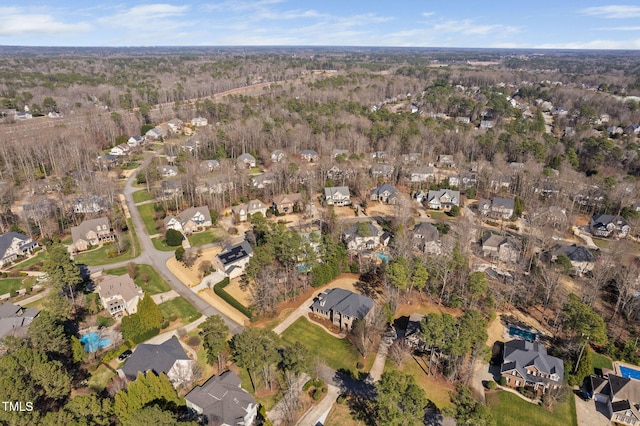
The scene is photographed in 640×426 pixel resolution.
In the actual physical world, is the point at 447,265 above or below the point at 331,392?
above

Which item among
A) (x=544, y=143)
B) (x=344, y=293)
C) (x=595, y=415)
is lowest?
(x=595, y=415)

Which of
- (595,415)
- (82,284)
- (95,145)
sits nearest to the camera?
(595,415)

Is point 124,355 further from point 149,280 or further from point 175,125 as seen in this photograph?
point 175,125

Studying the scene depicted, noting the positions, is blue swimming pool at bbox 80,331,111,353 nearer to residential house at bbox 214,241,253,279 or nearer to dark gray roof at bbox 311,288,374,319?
residential house at bbox 214,241,253,279

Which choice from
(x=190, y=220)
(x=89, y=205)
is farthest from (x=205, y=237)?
(x=89, y=205)

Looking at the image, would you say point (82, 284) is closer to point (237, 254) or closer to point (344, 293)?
point (237, 254)

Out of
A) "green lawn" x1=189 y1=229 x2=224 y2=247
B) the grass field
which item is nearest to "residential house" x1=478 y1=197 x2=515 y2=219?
the grass field

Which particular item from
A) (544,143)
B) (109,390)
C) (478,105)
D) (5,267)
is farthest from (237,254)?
(478,105)

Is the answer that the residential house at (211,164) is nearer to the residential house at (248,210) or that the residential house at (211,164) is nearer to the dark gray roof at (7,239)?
the residential house at (248,210)
